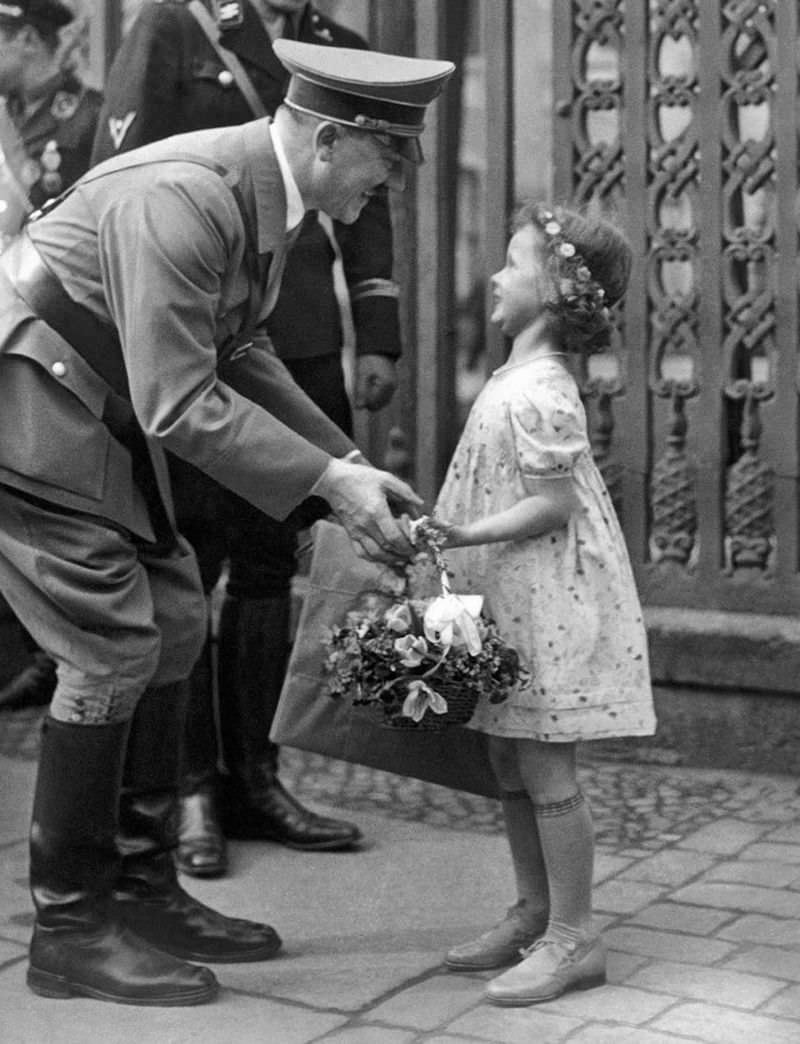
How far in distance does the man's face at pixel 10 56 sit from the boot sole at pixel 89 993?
A: 2608 mm

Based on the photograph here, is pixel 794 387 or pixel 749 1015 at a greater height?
pixel 794 387

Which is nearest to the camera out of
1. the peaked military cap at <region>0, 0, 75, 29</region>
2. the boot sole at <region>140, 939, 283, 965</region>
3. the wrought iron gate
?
the boot sole at <region>140, 939, 283, 965</region>

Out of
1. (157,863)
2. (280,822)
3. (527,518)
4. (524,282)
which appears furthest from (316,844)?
(524,282)

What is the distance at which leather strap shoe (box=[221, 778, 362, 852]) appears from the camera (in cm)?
484

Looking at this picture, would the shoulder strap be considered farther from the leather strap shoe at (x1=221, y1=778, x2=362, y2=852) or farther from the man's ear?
the leather strap shoe at (x1=221, y1=778, x2=362, y2=852)

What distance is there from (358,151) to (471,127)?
2348 centimetres

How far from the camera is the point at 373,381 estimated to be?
4.96 metres

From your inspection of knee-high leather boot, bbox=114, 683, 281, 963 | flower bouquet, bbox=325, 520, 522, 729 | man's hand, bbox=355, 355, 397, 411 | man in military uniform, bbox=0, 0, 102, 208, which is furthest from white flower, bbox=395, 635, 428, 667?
man in military uniform, bbox=0, 0, 102, 208

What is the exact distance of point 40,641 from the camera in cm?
384

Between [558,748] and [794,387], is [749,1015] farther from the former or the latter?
[794,387]

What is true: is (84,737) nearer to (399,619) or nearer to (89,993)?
(89,993)

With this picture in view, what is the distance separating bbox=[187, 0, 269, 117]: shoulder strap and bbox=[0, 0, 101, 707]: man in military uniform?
2.37 feet

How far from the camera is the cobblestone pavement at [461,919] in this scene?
3.64 metres

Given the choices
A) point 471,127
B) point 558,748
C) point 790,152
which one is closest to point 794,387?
point 790,152
